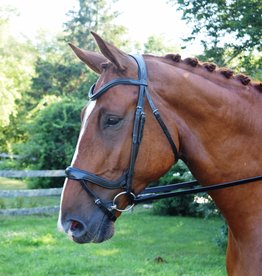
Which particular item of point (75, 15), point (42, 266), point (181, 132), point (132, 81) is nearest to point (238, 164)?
point (181, 132)

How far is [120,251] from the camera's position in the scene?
25.3 feet

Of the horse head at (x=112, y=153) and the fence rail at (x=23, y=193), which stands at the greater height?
the horse head at (x=112, y=153)

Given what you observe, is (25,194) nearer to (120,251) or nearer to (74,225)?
(120,251)

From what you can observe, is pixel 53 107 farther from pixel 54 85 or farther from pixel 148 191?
pixel 54 85

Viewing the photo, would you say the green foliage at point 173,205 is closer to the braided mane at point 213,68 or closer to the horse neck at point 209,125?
the braided mane at point 213,68

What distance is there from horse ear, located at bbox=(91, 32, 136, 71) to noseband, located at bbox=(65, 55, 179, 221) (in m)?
0.06

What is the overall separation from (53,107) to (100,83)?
1442cm

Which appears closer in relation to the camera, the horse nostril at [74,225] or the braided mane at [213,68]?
the horse nostril at [74,225]

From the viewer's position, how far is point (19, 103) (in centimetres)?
3309

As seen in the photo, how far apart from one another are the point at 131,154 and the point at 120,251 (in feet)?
19.1

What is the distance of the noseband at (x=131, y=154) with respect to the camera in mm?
2195

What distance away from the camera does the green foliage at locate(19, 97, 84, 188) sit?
15680 mm

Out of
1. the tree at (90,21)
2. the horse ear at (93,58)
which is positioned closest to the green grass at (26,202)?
the horse ear at (93,58)

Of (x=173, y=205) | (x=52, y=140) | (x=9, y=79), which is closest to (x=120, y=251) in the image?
(x=173, y=205)
